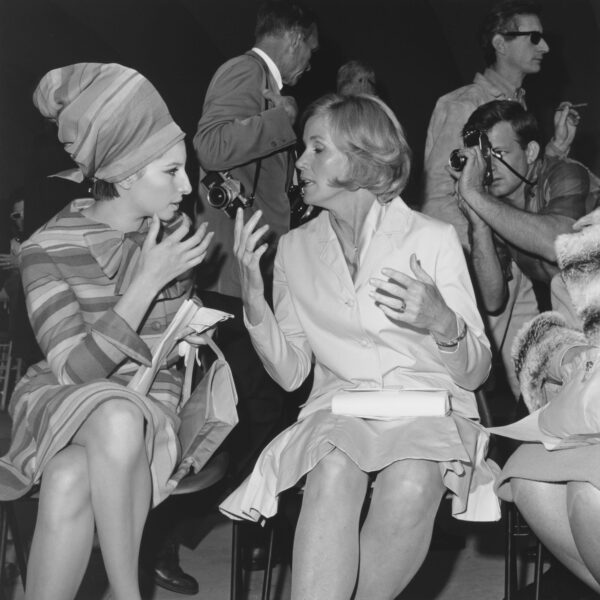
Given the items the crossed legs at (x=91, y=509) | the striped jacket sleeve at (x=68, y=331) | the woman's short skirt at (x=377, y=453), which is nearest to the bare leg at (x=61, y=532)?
the crossed legs at (x=91, y=509)

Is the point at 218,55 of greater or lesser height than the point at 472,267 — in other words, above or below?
above

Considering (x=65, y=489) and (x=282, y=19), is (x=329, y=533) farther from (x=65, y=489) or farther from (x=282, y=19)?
(x=282, y=19)

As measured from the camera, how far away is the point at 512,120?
3.21 meters

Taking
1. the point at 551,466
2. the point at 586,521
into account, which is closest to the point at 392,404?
the point at 551,466

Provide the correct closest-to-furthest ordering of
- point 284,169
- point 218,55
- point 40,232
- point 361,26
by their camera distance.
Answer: point 40,232, point 284,169, point 361,26, point 218,55

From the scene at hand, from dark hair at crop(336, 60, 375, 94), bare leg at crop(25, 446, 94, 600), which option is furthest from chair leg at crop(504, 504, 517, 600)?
dark hair at crop(336, 60, 375, 94)

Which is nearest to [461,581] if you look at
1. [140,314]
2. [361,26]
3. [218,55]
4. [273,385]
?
[273,385]

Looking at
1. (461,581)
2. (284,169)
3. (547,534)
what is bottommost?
(461,581)

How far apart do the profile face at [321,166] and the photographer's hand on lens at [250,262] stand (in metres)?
0.26

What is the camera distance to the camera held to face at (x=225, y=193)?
2.89 meters

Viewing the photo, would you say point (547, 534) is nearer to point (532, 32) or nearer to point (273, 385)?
point (273, 385)

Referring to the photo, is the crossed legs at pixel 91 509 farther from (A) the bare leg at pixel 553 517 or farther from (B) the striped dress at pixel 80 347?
(A) the bare leg at pixel 553 517

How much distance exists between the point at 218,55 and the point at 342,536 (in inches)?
184

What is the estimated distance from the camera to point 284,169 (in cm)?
328
